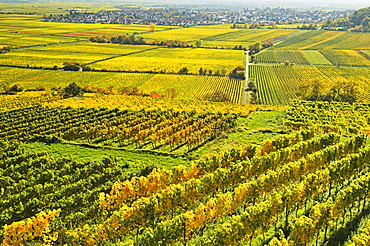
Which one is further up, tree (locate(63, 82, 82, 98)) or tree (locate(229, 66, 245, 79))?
tree (locate(229, 66, 245, 79))

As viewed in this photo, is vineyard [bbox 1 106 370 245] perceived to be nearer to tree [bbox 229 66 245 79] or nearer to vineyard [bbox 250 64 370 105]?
vineyard [bbox 250 64 370 105]

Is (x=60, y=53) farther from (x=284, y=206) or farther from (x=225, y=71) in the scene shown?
(x=284, y=206)

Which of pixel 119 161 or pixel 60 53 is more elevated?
pixel 60 53

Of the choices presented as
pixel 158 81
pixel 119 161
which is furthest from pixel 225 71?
pixel 119 161

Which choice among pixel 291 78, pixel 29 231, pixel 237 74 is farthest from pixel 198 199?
pixel 291 78

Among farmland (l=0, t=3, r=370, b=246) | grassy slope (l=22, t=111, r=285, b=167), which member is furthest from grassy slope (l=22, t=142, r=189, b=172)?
farmland (l=0, t=3, r=370, b=246)

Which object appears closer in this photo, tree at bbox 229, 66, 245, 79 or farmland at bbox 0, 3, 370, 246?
farmland at bbox 0, 3, 370, 246
